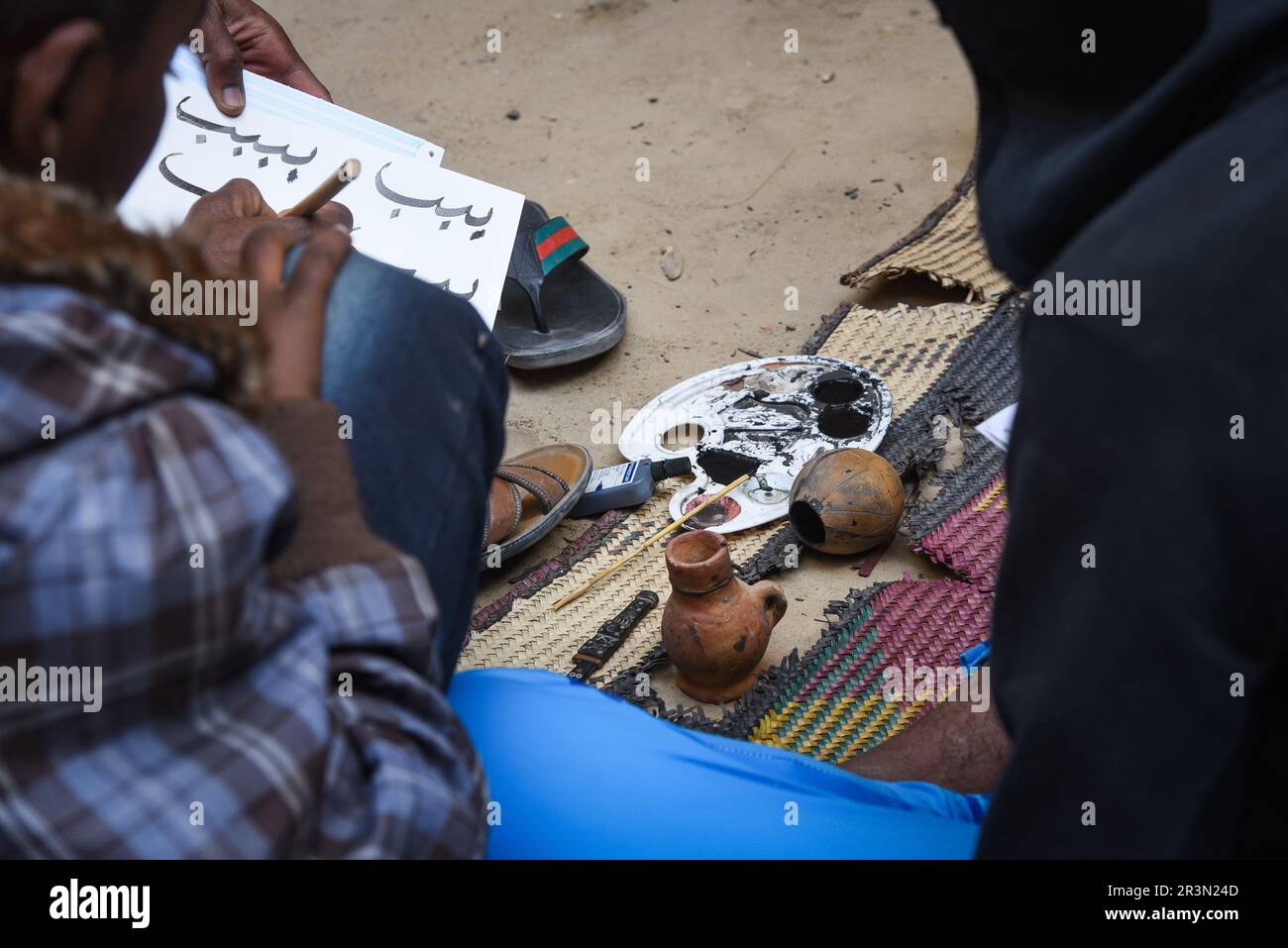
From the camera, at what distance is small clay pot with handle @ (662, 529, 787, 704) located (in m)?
1.89

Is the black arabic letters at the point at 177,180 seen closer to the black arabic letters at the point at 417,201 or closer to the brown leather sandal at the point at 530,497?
the black arabic letters at the point at 417,201

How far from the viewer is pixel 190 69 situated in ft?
7.07

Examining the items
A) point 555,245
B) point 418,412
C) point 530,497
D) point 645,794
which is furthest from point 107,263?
point 555,245

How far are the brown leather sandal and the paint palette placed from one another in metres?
0.20

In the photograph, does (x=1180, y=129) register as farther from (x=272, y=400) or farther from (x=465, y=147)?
(x=465, y=147)

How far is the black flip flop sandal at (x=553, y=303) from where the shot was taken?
2.78 m

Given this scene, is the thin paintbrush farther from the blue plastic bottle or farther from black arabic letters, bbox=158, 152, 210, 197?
the blue plastic bottle

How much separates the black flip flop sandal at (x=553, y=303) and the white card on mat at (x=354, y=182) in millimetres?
665

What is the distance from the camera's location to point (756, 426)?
8.32 ft

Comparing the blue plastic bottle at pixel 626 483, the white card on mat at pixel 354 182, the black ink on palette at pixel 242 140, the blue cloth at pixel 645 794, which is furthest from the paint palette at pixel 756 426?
the blue cloth at pixel 645 794

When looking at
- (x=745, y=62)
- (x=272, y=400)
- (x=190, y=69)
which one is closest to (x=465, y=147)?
(x=745, y=62)

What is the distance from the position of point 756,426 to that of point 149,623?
6.25 ft

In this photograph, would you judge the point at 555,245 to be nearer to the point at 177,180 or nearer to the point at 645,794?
the point at 177,180
